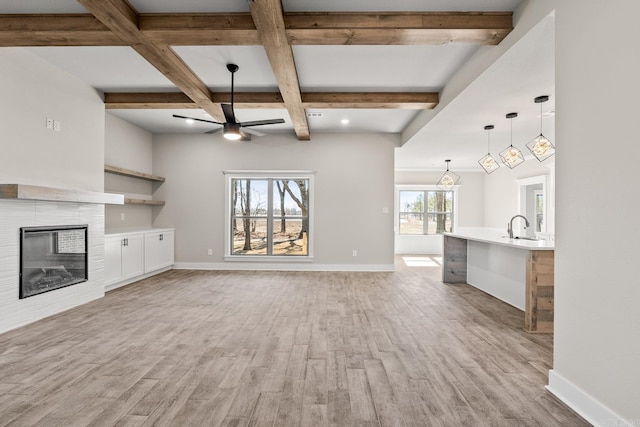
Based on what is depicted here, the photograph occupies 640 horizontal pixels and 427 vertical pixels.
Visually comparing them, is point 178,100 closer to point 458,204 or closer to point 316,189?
point 316,189

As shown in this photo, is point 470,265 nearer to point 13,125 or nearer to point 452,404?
point 452,404

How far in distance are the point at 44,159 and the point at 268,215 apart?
382cm

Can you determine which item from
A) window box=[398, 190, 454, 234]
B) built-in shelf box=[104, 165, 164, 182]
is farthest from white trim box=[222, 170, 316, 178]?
window box=[398, 190, 454, 234]

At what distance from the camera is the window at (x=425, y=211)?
9969mm

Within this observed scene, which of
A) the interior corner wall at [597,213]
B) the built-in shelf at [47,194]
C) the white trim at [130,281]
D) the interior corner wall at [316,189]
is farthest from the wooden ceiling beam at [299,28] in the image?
the interior corner wall at [316,189]

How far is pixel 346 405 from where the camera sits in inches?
75.6

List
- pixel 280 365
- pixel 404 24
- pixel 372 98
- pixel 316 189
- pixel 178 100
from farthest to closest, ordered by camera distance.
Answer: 1. pixel 316 189
2. pixel 178 100
3. pixel 372 98
4. pixel 404 24
5. pixel 280 365

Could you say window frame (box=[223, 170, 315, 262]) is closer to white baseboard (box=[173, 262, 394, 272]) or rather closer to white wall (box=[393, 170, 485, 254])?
white baseboard (box=[173, 262, 394, 272])

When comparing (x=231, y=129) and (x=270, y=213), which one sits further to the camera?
(x=270, y=213)

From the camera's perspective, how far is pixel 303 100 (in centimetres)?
448

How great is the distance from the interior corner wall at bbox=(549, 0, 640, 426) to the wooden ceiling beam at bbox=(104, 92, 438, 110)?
7.92 feet

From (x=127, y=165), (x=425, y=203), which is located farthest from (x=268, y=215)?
(x=425, y=203)

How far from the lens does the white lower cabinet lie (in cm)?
470

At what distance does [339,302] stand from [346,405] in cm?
229
